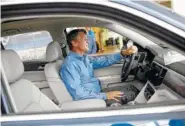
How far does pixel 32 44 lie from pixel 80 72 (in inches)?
63.1

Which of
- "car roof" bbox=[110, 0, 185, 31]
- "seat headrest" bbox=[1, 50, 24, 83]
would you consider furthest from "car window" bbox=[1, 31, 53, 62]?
"car roof" bbox=[110, 0, 185, 31]

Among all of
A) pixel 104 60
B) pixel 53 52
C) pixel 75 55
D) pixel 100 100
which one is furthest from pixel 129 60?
pixel 100 100

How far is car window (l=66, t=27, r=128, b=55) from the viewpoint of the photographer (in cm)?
349

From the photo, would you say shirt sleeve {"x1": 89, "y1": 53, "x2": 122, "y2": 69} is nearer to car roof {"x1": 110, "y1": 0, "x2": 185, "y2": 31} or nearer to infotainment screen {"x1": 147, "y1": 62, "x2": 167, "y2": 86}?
infotainment screen {"x1": 147, "y1": 62, "x2": 167, "y2": 86}

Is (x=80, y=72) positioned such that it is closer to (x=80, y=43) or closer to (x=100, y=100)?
(x=80, y=43)

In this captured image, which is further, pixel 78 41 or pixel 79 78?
pixel 78 41

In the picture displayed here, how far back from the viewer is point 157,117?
6.11 ft

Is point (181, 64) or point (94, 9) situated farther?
point (181, 64)

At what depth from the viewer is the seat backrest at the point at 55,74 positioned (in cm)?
312

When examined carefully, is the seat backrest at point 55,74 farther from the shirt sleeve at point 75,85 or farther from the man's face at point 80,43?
the man's face at point 80,43

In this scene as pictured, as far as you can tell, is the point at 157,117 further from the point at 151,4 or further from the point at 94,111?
the point at 151,4

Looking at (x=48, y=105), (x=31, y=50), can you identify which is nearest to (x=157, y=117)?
(x=48, y=105)

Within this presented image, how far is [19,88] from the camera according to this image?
242 cm

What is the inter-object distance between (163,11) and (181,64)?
2.75 feet
